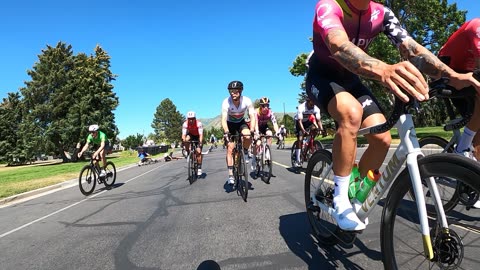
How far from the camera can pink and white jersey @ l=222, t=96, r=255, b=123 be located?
7.46 metres

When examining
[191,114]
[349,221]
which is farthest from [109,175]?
[349,221]

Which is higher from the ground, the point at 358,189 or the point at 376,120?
the point at 376,120

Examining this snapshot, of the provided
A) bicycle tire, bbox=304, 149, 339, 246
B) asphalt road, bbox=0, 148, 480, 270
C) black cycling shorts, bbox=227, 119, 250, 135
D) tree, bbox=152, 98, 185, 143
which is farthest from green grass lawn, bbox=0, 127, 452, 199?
tree, bbox=152, 98, 185, 143

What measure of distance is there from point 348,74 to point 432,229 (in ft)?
5.21

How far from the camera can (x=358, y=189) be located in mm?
2752

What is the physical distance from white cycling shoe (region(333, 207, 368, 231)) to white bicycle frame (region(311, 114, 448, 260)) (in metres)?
0.05


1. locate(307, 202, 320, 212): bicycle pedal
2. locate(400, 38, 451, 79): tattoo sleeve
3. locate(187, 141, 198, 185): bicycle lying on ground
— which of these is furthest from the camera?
locate(187, 141, 198, 185): bicycle lying on ground

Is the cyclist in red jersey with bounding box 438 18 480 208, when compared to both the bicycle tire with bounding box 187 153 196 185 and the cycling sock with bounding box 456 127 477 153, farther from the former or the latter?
the bicycle tire with bounding box 187 153 196 185

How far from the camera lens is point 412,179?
78.9 inches

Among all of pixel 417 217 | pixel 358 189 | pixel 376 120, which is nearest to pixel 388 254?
pixel 417 217

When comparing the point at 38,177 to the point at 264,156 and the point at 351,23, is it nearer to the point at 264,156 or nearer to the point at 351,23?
the point at 264,156

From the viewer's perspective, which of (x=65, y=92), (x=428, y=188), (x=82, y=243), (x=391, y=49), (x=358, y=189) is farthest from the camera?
(x=65, y=92)

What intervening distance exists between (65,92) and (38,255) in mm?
41099

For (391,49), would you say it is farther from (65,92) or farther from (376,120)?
(65,92)
